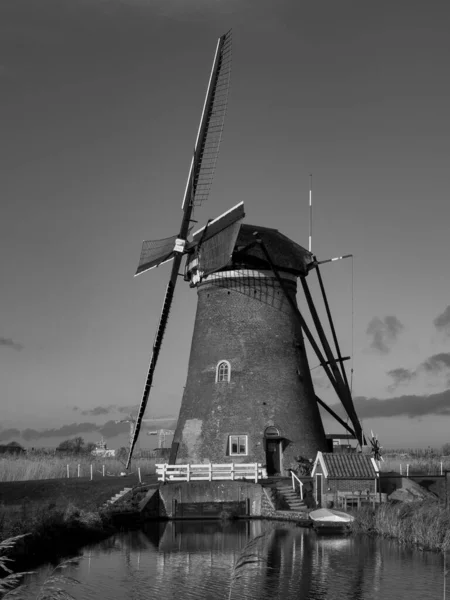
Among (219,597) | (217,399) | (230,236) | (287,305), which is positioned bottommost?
(219,597)

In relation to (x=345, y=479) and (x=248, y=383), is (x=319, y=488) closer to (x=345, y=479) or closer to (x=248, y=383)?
(x=345, y=479)

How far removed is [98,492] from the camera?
2742 cm

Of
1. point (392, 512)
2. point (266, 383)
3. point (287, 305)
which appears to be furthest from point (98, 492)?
point (392, 512)

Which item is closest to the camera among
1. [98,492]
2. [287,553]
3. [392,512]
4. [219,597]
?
[219,597]

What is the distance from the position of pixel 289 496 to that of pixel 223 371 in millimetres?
5405

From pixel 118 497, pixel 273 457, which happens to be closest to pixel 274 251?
pixel 273 457

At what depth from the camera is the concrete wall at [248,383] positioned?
89.3 ft

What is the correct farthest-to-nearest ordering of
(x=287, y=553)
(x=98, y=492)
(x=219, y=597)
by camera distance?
(x=98, y=492) < (x=287, y=553) < (x=219, y=597)

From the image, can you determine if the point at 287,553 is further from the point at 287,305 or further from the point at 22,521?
the point at 287,305

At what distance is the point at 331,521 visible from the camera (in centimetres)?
2095

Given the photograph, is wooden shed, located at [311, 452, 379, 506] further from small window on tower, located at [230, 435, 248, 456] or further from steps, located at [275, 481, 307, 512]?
small window on tower, located at [230, 435, 248, 456]

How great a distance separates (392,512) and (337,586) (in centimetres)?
671

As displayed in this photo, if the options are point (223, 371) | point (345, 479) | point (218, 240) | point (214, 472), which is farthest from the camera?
point (223, 371)

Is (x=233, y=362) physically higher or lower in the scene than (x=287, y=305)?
lower
